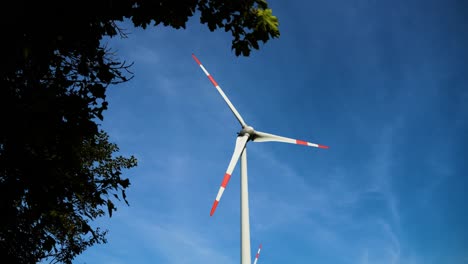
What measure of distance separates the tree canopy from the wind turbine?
570cm

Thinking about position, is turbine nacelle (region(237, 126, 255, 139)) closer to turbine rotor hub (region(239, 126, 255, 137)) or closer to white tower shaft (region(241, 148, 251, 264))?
turbine rotor hub (region(239, 126, 255, 137))

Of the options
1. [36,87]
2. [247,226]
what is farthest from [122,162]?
[36,87]

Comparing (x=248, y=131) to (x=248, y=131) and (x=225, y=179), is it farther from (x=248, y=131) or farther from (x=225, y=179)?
(x=225, y=179)

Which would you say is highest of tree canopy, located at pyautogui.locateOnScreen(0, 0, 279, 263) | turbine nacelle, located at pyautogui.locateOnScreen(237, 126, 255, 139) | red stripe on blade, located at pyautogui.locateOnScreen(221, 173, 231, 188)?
turbine nacelle, located at pyautogui.locateOnScreen(237, 126, 255, 139)

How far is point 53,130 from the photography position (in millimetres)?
5805

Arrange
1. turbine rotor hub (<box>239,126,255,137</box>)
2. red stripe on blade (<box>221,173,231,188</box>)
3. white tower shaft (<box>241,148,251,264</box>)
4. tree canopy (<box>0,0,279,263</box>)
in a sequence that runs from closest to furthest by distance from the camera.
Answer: tree canopy (<box>0,0,279,263</box>)
white tower shaft (<box>241,148,251,264</box>)
red stripe on blade (<box>221,173,231,188</box>)
turbine rotor hub (<box>239,126,255,137</box>)

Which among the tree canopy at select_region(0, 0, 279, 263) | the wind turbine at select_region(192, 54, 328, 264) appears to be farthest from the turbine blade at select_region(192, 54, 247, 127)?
the tree canopy at select_region(0, 0, 279, 263)

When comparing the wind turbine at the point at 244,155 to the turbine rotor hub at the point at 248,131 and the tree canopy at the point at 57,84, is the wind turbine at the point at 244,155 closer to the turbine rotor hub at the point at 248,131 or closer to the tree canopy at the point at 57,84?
the turbine rotor hub at the point at 248,131

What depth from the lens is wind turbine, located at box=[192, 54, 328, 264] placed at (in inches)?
454

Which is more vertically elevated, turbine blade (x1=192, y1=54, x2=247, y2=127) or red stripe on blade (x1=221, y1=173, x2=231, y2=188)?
turbine blade (x1=192, y1=54, x2=247, y2=127)

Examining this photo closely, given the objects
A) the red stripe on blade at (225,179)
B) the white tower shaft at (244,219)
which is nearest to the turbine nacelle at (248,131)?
the white tower shaft at (244,219)

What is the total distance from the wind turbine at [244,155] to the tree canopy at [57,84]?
5.70 m

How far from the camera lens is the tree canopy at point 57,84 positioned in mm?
5559

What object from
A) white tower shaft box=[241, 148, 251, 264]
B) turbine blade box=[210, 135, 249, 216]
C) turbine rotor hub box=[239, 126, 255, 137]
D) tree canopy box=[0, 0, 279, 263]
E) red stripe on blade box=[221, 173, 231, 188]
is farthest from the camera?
turbine rotor hub box=[239, 126, 255, 137]
